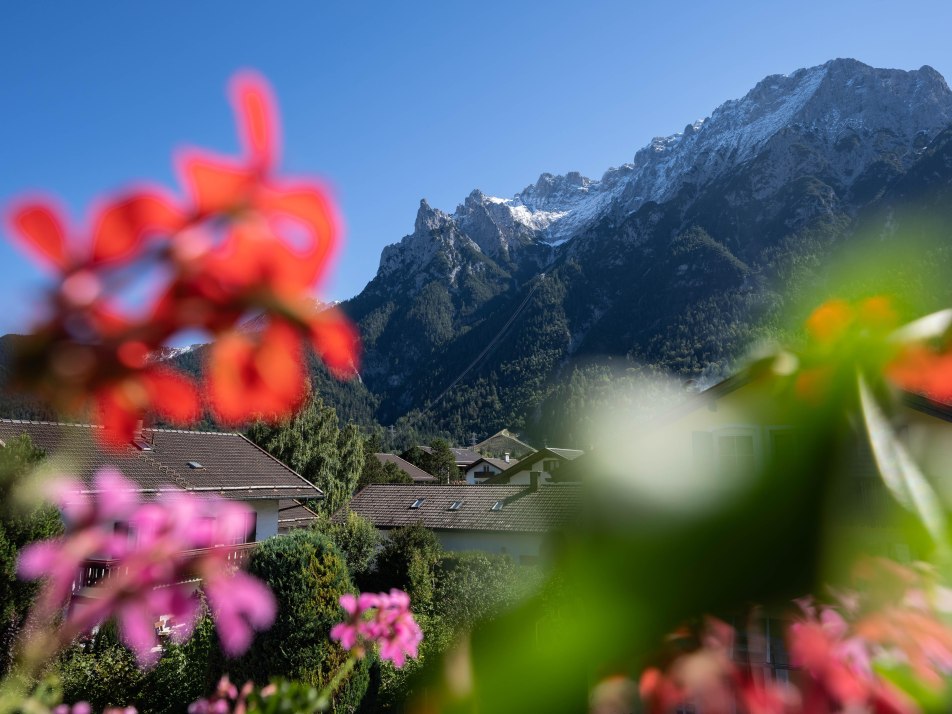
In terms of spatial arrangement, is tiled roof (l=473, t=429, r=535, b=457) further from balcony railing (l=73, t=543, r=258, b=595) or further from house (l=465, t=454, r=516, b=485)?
balcony railing (l=73, t=543, r=258, b=595)

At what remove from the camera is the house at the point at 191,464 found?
11805mm

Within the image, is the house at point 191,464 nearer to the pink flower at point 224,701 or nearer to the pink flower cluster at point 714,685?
the pink flower at point 224,701

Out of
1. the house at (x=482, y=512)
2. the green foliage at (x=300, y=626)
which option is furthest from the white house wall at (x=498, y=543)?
the green foliage at (x=300, y=626)

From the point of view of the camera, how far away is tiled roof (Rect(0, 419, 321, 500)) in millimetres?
11797

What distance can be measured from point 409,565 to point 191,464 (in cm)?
561

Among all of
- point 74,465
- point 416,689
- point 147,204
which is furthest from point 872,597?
point 74,465

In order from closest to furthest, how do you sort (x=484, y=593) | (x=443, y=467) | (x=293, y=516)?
(x=484, y=593) < (x=293, y=516) < (x=443, y=467)

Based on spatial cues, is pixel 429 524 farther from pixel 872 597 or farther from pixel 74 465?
pixel 872 597

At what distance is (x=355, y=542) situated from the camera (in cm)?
1548

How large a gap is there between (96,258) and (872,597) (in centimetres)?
168

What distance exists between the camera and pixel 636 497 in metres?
10.3

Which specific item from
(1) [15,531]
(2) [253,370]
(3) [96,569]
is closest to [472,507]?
(3) [96,569]

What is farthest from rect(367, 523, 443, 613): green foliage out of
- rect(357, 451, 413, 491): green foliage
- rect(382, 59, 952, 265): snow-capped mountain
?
rect(382, 59, 952, 265): snow-capped mountain

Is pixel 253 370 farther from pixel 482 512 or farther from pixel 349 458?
pixel 349 458
